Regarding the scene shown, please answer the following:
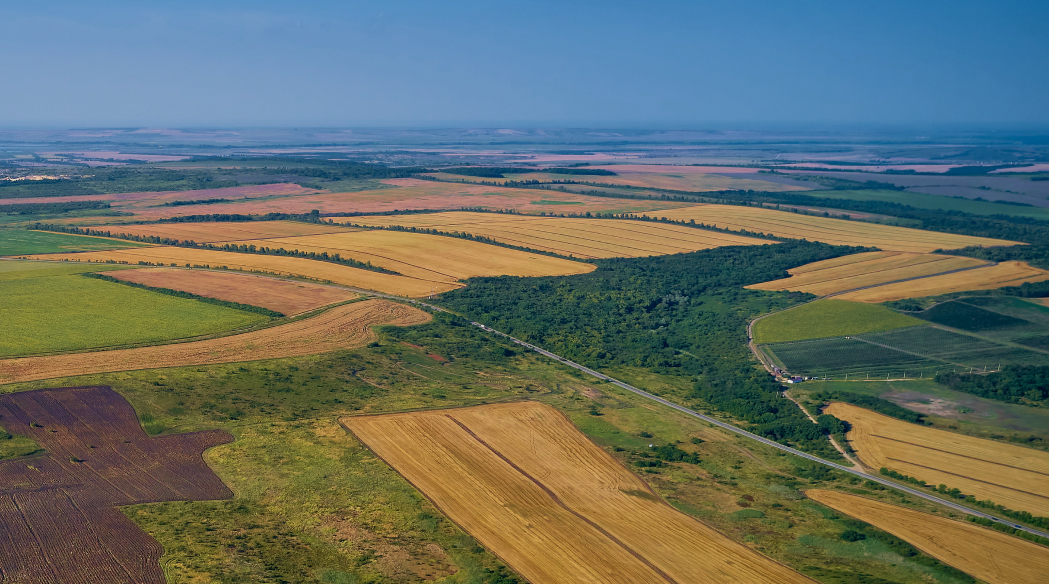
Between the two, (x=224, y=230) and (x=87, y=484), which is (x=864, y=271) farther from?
(x=224, y=230)

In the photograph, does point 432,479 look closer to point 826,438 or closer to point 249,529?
point 249,529

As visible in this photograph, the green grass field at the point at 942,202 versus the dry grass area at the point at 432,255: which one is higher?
the green grass field at the point at 942,202

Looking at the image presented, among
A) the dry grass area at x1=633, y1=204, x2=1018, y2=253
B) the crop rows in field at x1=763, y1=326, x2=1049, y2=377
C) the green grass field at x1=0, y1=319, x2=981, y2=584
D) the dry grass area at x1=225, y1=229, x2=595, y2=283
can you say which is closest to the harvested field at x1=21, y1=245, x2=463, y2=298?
the dry grass area at x1=225, y1=229, x2=595, y2=283

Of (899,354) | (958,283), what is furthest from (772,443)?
(958,283)

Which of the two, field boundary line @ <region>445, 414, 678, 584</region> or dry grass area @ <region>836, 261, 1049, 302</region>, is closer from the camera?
field boundary line @ <region>445, 414, 678, 584</region>

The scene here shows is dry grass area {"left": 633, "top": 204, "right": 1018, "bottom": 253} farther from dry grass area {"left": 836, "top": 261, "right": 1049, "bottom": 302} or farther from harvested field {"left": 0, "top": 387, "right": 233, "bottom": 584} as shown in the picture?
harvested field {"left": 0, "top": 387, "right": 233, "bottom": 584}

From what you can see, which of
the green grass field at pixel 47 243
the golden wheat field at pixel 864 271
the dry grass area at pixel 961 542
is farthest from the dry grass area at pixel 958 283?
the green grass field at pixel 47 243

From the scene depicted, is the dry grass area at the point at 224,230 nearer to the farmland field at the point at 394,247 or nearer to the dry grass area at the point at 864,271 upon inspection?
the farmland field at the point at 394,247
